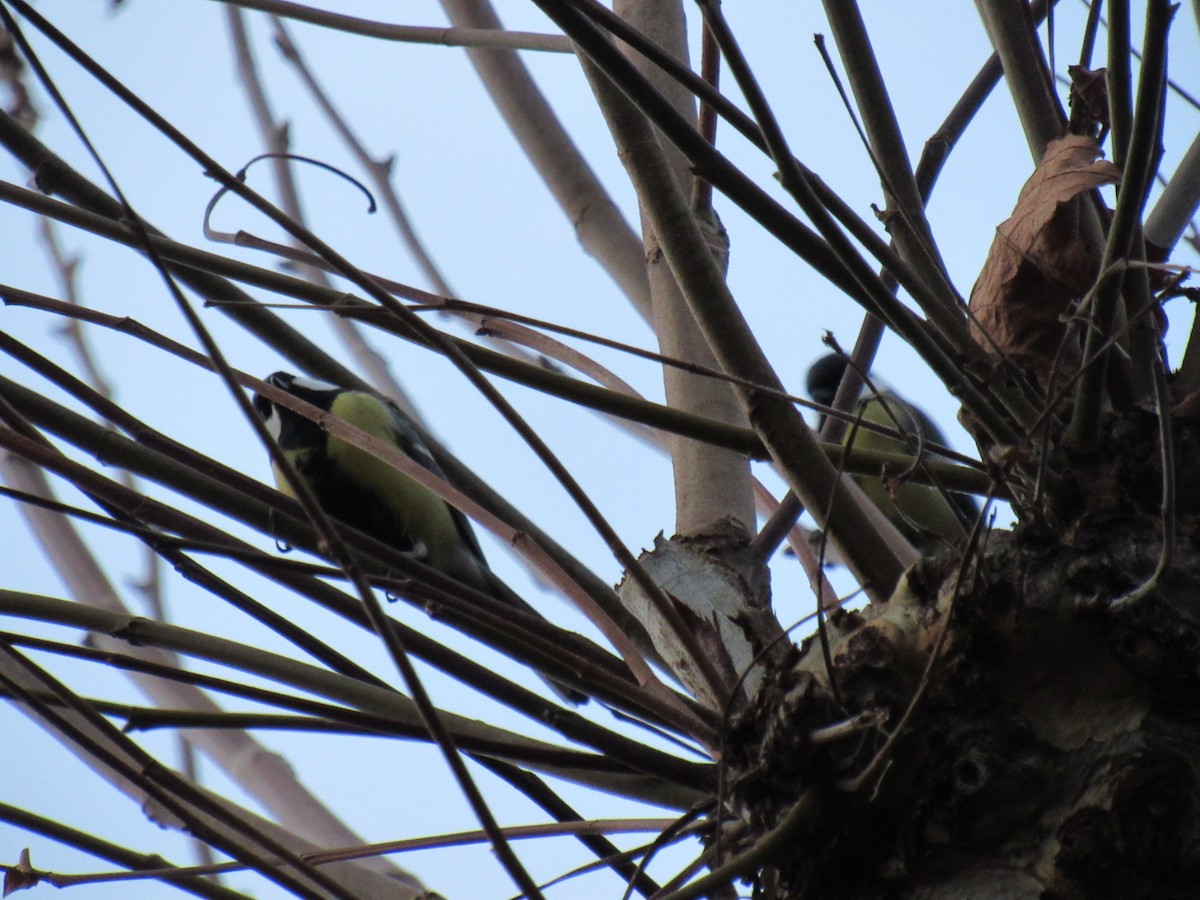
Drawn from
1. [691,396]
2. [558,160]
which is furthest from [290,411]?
[691,396]

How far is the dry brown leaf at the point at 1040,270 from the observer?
86 cm

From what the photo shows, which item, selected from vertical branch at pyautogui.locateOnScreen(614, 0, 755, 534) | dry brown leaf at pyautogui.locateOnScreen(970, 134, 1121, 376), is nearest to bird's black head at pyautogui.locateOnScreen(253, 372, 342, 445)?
vertical branch at pyautogui.locateOnScreen(614, 0, 755, 534)

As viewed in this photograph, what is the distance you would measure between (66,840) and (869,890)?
1.60 ft

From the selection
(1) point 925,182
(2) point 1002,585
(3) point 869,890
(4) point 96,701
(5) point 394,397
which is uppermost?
(5) point 394,397

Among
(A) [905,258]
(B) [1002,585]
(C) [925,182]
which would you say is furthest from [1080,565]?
(C) [925,182]

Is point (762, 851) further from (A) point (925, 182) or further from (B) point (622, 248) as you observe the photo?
(B) point (622, 248)

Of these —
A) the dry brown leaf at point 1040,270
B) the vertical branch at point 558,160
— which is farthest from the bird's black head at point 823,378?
the dry brown leaf at point 1040,270

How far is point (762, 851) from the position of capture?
0.65 m

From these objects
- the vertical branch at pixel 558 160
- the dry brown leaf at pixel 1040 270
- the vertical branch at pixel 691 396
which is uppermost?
the vertical branch at pixel 558 160

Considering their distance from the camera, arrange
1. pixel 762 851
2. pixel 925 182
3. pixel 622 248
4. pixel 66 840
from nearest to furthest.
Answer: pixel 762 851, pixel 66 840, pixel 925 182, pixel 622 248

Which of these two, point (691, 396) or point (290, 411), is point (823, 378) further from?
point (691, 396)

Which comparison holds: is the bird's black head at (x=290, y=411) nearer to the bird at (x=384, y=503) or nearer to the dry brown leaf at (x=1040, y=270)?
the bird at (x=384, y=503)

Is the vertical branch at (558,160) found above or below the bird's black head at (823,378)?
below

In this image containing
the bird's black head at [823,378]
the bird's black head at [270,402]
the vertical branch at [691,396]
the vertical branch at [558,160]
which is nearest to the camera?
the vertical branch at [691,396]
